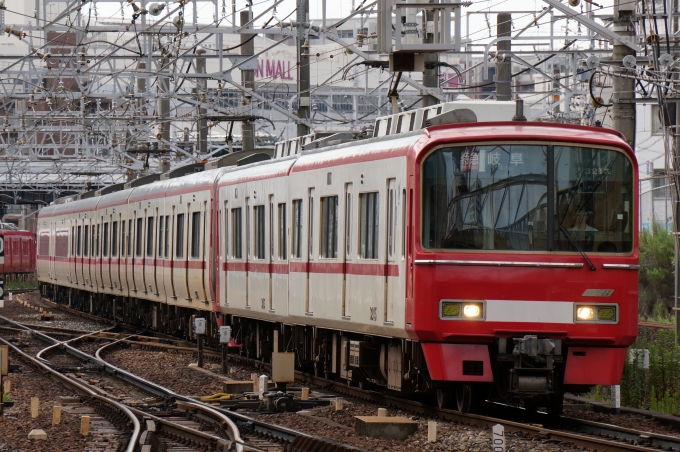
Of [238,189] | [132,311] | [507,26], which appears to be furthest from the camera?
[132,311]

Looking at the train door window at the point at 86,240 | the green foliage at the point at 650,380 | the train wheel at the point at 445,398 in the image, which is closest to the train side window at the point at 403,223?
the train wheel at the point at 445,398

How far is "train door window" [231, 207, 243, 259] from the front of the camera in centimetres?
1914

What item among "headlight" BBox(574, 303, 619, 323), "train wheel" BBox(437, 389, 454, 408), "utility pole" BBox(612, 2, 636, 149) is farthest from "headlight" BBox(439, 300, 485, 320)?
"utility pole" BBox(612, 2, 636, 149)

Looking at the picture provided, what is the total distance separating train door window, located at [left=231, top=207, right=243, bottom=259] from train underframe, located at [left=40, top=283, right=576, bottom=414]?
1.03 meters

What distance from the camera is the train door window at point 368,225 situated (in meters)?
13.1

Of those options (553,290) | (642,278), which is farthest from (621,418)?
(642,278)

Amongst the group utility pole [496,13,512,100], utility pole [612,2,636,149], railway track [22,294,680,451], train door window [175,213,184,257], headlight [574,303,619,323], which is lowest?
railway track [22,294,680,451]

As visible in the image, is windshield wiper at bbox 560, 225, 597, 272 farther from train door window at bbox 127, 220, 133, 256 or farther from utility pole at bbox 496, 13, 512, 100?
train door window at bbox 127, 220, 133, 256

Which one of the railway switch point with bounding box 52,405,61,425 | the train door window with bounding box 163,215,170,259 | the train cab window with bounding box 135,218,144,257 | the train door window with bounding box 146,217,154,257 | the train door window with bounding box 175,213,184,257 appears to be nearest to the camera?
the railway switch point with bounding box 52,405,61,425

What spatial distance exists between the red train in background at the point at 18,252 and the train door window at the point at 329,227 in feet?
135

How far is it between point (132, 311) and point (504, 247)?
63.1 ft

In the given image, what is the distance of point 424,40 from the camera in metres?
17.7

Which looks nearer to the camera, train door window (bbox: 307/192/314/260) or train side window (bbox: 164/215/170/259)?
train door window (bbox: 307/192/314/260)

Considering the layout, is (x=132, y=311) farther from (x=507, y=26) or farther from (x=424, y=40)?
(x=424, y=40)
